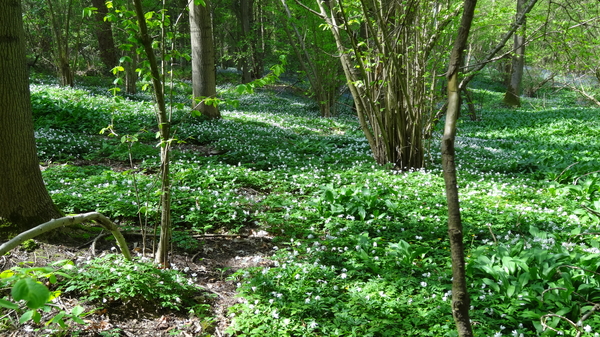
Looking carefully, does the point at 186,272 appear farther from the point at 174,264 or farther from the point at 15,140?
the point at 15,140

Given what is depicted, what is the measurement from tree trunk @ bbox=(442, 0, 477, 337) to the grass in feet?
3.60

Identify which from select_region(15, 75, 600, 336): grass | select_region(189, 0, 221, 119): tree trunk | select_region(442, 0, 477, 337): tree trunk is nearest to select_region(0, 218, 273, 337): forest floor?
select_region(15, 75, 600, 336): grass

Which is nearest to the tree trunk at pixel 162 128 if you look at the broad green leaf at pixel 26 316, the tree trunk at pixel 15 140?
the tree trunk at pixel 15 140

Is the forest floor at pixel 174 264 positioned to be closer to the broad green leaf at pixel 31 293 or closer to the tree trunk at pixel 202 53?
the broad green leaf at pixel 31 293

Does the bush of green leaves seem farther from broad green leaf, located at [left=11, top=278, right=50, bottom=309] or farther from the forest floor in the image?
broad green leaf, located at [left=11, top=278, right=50, bottom=309]

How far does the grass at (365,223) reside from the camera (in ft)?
9.59

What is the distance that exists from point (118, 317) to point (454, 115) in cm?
278

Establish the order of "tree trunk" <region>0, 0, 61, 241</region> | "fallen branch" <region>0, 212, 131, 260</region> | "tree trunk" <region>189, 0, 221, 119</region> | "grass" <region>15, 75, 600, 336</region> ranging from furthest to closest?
1. "tree trunk" <region>189, 0, 221, 119</region>
2. "tree trunk" <region>0, 0, 61, 241</region>
3. "grass" <region>15, 75, 600, 336</region>
4. "fallen branch" <region>0, 212, 131, 260</region>

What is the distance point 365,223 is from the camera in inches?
187

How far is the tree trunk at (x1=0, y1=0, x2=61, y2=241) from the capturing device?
11.8ft

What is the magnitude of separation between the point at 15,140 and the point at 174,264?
1963 millimetres

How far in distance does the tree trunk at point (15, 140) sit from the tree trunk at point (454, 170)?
3.86 meters

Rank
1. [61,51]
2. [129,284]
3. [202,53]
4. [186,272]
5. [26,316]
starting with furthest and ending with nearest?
[61,51], [202,53], [186,272], [129,284], [26,316]

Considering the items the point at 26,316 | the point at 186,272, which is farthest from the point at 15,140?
the point at 26,316
